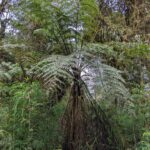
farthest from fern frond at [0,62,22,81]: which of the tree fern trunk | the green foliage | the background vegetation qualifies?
the tree fern trunk

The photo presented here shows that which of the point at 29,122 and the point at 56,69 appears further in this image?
the point at 29,122

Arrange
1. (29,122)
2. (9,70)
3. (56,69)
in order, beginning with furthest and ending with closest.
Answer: (9,70)
(29,122)
(56,69)

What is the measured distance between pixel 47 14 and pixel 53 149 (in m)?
1.20

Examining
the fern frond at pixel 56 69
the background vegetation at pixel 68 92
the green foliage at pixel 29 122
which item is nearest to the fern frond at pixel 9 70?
the background vegetation at pixel 68 92

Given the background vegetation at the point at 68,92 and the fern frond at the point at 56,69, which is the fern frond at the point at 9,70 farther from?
the fern frond at the point at 56,69

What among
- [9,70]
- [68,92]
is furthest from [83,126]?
[9,70]

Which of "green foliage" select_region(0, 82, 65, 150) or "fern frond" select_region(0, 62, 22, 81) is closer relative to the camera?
"green foliage" select_region(0, 82, 65, 150)

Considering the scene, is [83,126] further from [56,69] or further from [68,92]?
[56,69]

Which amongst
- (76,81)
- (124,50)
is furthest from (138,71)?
(76,81)

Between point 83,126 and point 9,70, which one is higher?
point 9,70

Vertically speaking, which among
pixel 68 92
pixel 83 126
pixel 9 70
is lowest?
pixel 83 126

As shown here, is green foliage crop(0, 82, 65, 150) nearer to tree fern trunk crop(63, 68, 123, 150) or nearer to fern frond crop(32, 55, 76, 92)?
tree fern trunk crop(63, 68, 123, 150)

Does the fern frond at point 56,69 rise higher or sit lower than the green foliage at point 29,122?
higher

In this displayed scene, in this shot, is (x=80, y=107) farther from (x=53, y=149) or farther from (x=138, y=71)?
(x=138, y=71)
